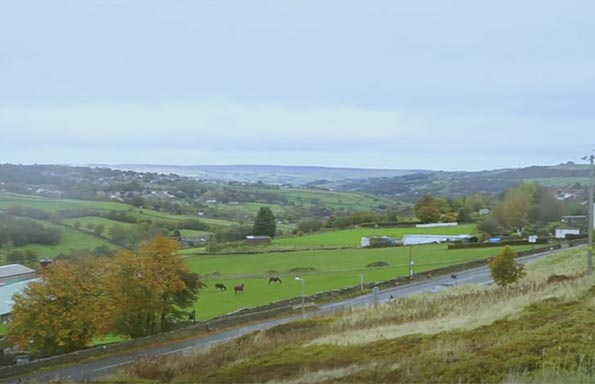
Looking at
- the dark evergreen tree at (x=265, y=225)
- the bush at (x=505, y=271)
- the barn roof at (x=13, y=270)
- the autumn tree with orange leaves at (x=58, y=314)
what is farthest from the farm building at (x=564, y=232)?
the autumn tree with orange leaves at (x=58, y=314)

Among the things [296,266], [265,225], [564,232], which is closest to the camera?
[296,266]

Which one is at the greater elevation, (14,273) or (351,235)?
(351,235)

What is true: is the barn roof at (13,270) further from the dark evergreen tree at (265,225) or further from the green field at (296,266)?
the dark evergreen tree at (265,225)

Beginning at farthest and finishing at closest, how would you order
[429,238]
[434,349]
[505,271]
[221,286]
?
1. [429,238]
2. [221,286]
3. [505,271]
4. [434,349]

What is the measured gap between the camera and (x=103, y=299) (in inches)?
1339

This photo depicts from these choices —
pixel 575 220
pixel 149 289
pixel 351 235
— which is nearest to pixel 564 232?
pixel 575 220

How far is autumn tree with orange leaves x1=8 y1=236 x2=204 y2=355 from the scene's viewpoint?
32.9 metres

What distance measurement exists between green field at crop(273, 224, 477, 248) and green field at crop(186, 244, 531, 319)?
8048 mm

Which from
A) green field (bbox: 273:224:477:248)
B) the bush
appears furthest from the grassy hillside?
green field (bbox: 273:224:477:248)

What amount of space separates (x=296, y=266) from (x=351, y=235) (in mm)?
24893

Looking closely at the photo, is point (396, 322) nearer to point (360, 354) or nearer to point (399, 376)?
point (360, 354)

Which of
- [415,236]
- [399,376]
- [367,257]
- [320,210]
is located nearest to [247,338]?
[399,376]

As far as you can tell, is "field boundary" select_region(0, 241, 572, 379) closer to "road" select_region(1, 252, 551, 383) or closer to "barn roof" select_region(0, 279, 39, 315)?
"road" select_region(1, 252, 551, 383)

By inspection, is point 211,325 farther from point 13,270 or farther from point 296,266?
point 13,270
